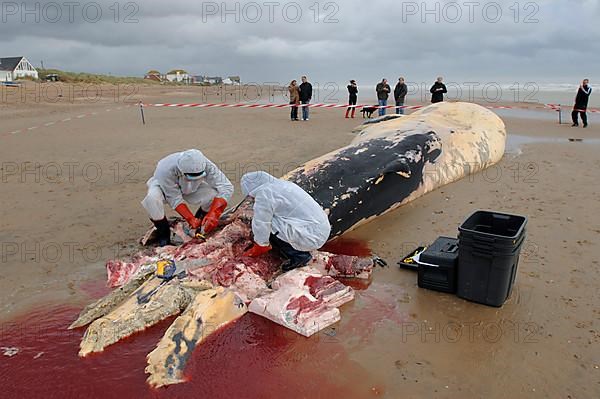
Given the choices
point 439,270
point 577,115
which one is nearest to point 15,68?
point 577,115

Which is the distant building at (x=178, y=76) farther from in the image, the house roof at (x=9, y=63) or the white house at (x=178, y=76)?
the house roof at (x=9, y=63)

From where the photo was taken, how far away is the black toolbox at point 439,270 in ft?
16.7

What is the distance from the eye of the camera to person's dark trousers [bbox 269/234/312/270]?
554 cm

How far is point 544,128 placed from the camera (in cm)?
1828

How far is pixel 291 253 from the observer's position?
5.57m

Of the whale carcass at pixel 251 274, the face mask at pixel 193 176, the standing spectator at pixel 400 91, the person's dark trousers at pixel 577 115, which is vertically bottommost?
the whale carcass at pixel 251 274

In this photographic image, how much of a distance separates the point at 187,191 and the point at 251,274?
1935 mm

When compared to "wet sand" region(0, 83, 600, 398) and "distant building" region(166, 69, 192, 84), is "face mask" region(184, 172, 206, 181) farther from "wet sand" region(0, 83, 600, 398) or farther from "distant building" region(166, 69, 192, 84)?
"distant building" region(166, 69, 192, 84)

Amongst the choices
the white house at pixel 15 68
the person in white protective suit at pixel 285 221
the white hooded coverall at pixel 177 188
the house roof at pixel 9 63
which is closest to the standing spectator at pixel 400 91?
the white hooded coverall at pixel 177 188

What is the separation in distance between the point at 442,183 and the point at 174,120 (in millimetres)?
15109

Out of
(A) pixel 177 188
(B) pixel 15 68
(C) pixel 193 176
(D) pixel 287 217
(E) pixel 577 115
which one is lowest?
(D) pixel 287 217

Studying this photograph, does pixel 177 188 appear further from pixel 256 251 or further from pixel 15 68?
pixel 15 68

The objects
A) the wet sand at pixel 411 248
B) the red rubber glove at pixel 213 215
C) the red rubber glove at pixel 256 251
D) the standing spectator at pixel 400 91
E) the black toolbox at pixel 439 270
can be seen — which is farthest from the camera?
the standing spectator at pixel 400 91

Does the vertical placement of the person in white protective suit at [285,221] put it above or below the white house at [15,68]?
below
